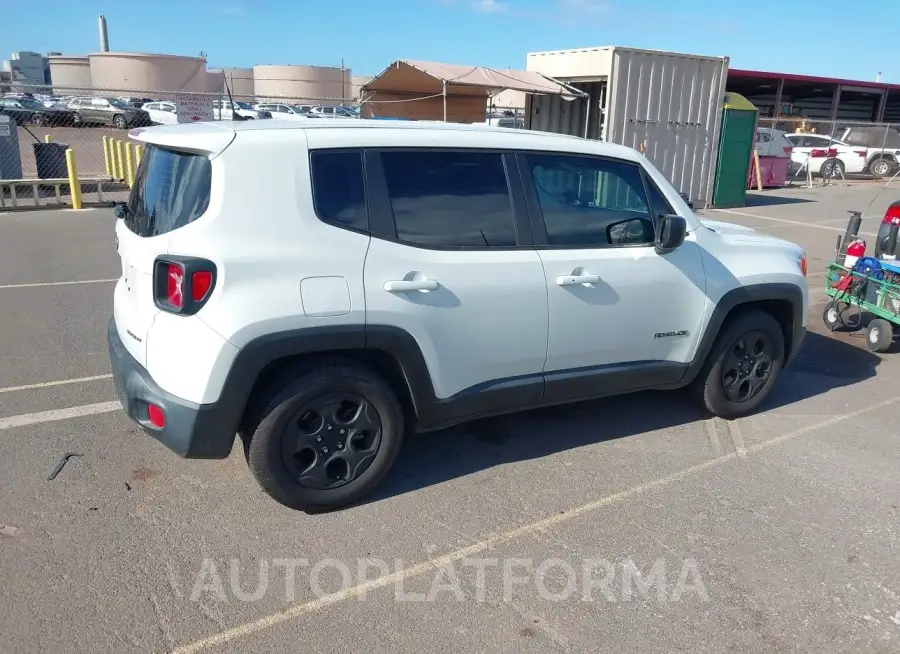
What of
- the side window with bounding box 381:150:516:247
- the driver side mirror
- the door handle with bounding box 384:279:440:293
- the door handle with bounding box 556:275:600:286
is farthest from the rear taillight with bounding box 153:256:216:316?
the driver side mirror

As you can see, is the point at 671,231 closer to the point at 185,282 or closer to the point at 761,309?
the point at 761,309

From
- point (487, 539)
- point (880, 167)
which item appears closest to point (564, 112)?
point (487, 539)

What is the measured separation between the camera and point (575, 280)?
3.85 metres

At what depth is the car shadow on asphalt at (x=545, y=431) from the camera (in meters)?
4.03

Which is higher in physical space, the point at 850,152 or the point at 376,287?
the point at 850,152

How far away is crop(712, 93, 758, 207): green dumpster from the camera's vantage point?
631 inches

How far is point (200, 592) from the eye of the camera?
9.62 ft

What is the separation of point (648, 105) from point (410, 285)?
1264 cm

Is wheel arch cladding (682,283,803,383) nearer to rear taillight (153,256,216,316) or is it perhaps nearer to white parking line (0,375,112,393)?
rear taillight (153,256,216,316)

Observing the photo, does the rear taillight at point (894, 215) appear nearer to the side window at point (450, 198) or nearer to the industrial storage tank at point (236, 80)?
the side window at point (450, 198)

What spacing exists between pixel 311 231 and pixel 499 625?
1.82 metres

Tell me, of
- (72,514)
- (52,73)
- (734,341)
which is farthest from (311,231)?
(52,73)

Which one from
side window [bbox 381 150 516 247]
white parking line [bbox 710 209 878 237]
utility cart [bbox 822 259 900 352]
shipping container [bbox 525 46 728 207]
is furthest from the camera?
shipping container [bbox 525 46 728 207]

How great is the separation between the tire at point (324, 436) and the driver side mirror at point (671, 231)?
1737 mm
